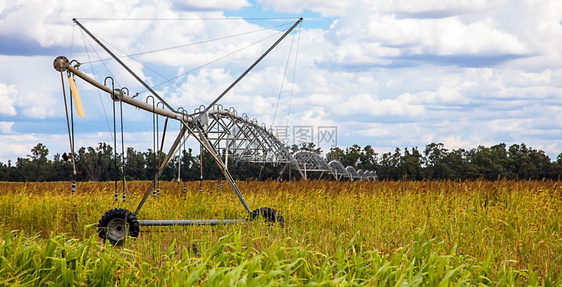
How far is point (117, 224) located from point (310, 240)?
3617 mm

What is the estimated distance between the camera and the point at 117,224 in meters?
9.09

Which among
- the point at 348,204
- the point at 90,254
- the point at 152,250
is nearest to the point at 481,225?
the point at 348,204

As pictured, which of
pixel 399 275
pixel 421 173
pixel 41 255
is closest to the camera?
pixel 399 275

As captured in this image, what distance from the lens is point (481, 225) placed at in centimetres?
946

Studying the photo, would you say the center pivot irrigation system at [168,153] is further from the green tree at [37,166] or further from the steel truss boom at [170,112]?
the green tree at [37,166]

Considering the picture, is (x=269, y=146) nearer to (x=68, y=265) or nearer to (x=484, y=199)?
(x=484, y=199)

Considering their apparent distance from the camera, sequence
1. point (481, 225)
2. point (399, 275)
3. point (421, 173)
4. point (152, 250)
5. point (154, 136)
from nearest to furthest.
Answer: point (399, 275) → point (152, 250) → point (481, 225) → point (154, 136) → point (421, 173)

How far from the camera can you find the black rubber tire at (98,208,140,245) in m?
8.90

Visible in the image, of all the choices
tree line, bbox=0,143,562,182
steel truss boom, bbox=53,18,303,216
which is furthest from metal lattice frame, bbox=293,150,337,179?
steel truss boom, bbox=53,18,303,216

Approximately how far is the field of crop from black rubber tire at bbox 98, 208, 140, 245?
43cm

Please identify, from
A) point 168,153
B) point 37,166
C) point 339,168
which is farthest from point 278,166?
point 168,153

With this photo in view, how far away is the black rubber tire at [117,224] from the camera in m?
8.90

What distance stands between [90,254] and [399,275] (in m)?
3.31

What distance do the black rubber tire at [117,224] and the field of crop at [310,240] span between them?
425 mm
